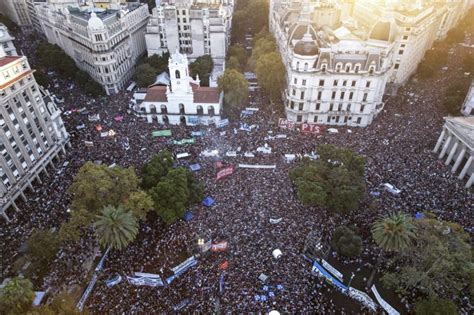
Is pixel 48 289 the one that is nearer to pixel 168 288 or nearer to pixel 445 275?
pixel 168 288

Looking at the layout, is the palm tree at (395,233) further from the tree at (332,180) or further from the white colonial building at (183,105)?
the white colonial building at (183,105)

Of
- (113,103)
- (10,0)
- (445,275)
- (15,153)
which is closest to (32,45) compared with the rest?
(10,0)

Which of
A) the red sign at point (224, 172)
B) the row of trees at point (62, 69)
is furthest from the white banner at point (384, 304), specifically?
the row of trees at point (62, 69)

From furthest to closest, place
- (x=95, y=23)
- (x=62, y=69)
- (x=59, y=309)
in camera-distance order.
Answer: (x=62, y=69) → (x=95, y=23) → (x=59, y=309)

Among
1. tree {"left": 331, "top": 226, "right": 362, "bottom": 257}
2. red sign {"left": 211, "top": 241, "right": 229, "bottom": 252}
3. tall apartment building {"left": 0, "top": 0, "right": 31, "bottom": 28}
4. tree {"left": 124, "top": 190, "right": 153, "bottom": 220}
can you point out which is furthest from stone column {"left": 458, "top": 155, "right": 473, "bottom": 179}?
tall apartment building {"left": 0, "top": 0, "right": 31, "bottom": 28}

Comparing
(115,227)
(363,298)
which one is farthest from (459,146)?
(115,227)

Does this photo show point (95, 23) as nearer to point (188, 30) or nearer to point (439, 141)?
point (188, 30)
